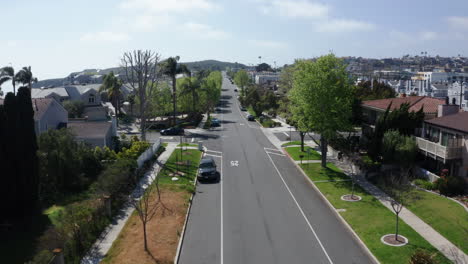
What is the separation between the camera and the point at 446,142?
32.8m

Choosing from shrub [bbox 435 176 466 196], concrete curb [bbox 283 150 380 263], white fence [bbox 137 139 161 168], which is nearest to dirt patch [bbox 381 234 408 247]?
concrete curb [bbox 283 150 380 263]

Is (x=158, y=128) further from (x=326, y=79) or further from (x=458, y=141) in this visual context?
(x=458, y=141)

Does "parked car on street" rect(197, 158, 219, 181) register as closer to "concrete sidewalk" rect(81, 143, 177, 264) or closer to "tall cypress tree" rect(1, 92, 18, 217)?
"concrete sidewalk" rect(81, 143, 177, 264)

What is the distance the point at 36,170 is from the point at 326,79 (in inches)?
1019

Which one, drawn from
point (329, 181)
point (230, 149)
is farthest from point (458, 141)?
point (230, 149)

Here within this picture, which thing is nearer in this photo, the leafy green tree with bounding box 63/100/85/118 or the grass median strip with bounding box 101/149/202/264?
the grass median strip with bounding box 101/149/202/264

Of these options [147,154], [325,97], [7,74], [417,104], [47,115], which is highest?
[7,74]

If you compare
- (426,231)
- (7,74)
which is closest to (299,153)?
(426,231)

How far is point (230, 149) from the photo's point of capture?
50875 mm

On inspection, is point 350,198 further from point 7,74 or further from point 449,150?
Result: point 7,74

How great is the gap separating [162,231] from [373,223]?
1293 cm

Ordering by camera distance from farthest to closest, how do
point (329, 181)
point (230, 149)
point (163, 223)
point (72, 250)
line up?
point (230, 149)
point (329, 181)
point (163, 223)
point (72, 250)

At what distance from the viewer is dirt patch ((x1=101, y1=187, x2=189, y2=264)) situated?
67.2ft

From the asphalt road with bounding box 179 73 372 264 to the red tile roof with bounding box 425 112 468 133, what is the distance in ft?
39.8
